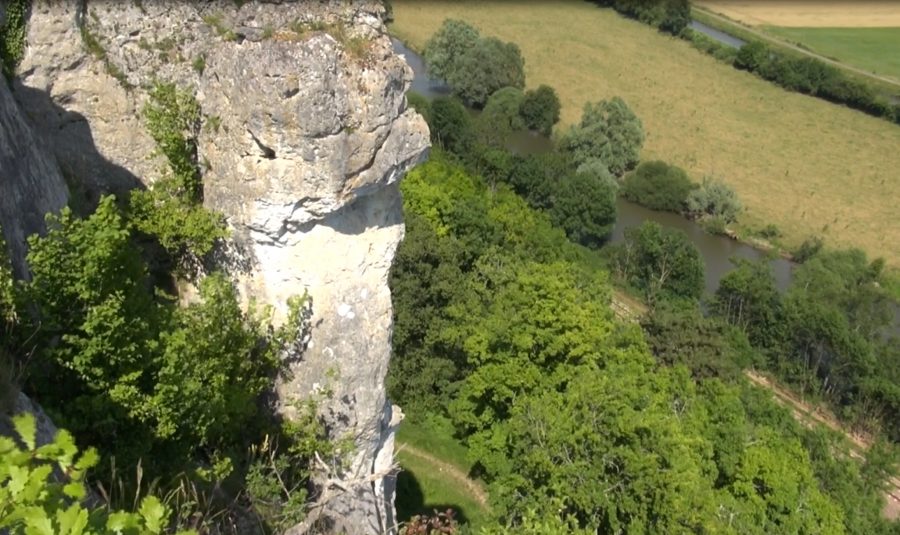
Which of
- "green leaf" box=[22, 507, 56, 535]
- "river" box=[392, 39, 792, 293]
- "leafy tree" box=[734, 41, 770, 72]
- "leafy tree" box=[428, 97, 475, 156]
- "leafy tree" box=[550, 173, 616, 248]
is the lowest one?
"river" box=[392, 39, 792, 293]

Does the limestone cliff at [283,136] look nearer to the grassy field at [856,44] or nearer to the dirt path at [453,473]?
the dirt path at [453,473]

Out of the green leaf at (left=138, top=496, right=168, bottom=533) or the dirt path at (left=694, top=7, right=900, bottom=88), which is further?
the dirt path at (left=694, top=7, right=900, bottom=88)

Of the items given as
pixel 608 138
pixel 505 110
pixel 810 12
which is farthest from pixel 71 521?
pixel 810 12

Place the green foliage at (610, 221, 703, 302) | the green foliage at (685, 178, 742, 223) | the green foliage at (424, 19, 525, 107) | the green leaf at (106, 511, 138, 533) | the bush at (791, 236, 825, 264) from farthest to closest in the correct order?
the green foliage at (424, 19, 525, 107), the green foliage at (685, 178, 742, 223), the bush at (791, 236, 825, 264), the green foliage at (610, 221, 703, 302), the green leaf at (106, 511, 138, 533)

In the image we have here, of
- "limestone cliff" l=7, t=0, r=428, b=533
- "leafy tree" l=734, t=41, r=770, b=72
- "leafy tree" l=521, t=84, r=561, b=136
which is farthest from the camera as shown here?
"leafy tree" l=734, t=41, r=770, b=72

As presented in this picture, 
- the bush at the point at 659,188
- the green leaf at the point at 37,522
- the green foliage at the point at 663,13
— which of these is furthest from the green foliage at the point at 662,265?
the green foliage at the point at 663,13

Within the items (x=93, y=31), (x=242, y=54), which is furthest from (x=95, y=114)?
(x=242, y=54)

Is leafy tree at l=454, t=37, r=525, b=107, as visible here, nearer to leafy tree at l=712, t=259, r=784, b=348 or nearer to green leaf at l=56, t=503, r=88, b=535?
leafy tree at l=712, t=259, r=784, b=348

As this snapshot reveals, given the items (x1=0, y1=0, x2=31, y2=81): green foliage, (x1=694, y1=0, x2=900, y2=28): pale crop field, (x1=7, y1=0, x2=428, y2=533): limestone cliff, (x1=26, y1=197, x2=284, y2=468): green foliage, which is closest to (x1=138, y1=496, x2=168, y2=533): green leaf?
(x1=26, y1=197, x2=284, y2=468): green foliage
